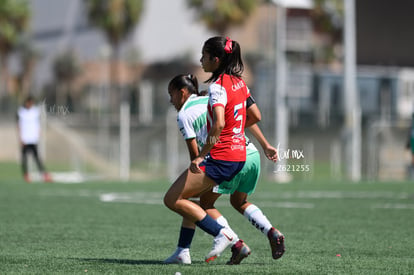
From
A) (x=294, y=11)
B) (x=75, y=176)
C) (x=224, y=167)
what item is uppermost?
(x=294, y=11)

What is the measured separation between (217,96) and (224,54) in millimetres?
413

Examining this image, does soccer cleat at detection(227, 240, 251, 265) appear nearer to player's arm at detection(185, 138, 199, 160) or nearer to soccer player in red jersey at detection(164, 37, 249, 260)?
soccer player in red jersey at detection(164, 37, 249, 260)

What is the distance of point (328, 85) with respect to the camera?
45.0 meters

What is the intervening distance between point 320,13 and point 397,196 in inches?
1518

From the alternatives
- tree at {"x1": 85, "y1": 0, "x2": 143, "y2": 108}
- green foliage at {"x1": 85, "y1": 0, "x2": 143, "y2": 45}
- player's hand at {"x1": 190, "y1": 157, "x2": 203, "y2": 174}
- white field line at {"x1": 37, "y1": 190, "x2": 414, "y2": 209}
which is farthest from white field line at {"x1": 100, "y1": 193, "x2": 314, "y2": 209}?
green foliage at {"x1": 85, "y1": 0, "x2": 143, "y2": 45}

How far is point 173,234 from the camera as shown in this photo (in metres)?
10.4

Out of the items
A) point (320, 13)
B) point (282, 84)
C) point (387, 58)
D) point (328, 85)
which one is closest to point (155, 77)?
point (320, 13)

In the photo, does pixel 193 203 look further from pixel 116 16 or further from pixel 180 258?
pixel 116 16

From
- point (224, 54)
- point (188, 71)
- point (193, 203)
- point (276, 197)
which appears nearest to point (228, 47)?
point (224, 54)

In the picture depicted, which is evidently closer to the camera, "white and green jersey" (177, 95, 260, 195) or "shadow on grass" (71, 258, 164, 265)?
"white and green jersey" (177, 95, 260, 195)

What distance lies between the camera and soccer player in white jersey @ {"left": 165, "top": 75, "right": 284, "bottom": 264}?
286 inches

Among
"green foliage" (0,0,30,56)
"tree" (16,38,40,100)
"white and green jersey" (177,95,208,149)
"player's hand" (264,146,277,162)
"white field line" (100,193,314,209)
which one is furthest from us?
"tree" (16,38,40,100)

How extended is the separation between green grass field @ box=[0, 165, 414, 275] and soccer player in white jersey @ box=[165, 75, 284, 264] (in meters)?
0.19

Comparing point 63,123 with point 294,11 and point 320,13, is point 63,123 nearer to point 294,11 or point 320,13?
point 294,11
